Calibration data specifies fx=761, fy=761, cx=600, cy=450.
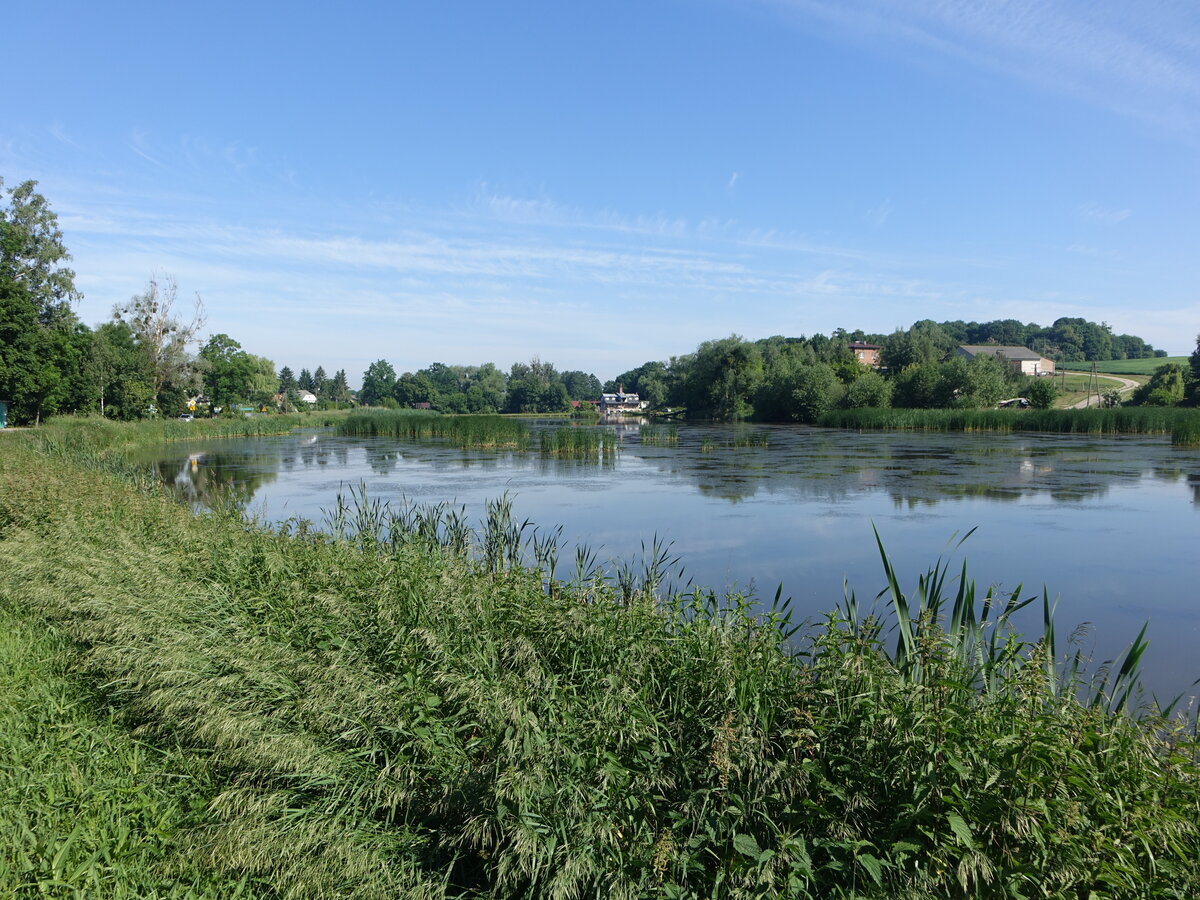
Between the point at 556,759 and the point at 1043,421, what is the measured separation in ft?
127

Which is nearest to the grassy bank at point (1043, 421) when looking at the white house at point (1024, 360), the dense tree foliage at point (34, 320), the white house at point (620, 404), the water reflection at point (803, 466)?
the water reflection at point (803, 466)

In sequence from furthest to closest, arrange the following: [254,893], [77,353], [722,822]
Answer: [77,353], [254,893], [722,822]

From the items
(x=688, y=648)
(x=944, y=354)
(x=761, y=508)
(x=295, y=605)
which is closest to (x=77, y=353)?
(x=761, y=508)

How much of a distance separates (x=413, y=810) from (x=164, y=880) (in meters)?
0.93

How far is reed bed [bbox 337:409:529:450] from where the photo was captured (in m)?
29.6

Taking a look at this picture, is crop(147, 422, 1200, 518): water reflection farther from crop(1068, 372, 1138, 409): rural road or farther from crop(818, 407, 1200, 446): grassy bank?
crop(1068, 372, 1138, 409): rural road

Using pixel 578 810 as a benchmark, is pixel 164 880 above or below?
below

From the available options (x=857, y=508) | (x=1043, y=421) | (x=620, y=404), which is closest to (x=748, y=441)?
(x=1043, y=421)

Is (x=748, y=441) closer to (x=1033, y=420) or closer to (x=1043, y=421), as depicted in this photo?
(x=1033, y=420)

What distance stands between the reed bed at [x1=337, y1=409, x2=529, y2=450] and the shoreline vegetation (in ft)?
77.9

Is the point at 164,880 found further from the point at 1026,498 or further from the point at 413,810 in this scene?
the point at 1026,498

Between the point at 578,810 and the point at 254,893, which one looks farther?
A: the point at 254,893

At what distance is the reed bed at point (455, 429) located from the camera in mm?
29625

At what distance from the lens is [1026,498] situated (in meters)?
14.1
